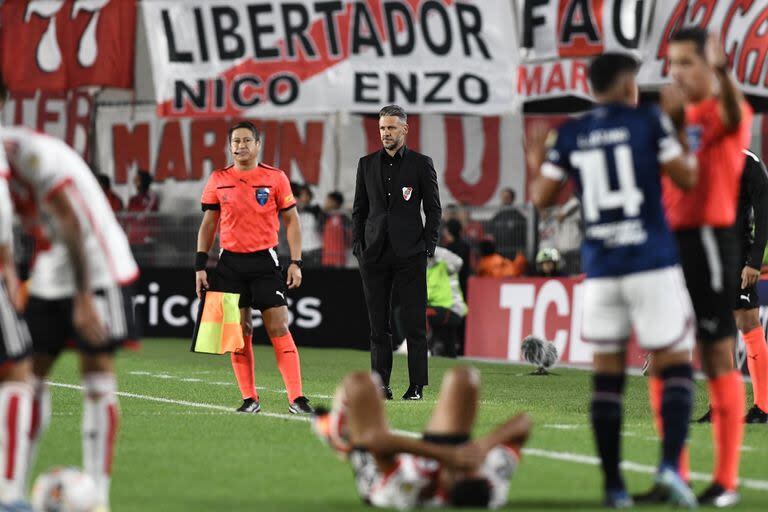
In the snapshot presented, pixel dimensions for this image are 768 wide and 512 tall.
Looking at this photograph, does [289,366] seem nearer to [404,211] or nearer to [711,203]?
[404,211]

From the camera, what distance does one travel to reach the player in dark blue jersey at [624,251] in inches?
276

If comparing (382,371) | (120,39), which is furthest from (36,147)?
(120,39)

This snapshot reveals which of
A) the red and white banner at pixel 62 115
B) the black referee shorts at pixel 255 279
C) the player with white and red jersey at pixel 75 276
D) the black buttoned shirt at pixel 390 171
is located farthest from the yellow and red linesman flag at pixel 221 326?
the red and white banner at pixel 62 115

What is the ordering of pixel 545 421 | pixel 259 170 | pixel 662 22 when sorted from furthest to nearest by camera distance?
1. pixel 662 22
2. pixel 259 170
3. pixel 545 421

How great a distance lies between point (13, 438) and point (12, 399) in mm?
150

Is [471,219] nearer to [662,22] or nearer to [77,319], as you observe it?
[662,22]

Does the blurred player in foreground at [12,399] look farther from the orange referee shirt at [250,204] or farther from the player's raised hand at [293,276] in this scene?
the player's raised hand at [293,276]

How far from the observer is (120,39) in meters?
23.7

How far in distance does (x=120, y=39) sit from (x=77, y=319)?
1768 centimetres

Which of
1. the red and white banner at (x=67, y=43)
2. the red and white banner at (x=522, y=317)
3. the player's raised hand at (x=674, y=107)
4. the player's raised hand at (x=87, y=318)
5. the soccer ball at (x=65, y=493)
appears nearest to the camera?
the soccer ball at (x=65, y=493)

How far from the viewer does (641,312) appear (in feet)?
23.1

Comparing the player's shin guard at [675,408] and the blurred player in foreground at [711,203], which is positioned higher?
the blurred player in foreground at [711,203]

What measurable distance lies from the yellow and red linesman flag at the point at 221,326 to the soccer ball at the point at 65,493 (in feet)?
17.8

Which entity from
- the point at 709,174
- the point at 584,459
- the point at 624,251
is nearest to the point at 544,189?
the point at 624,251
